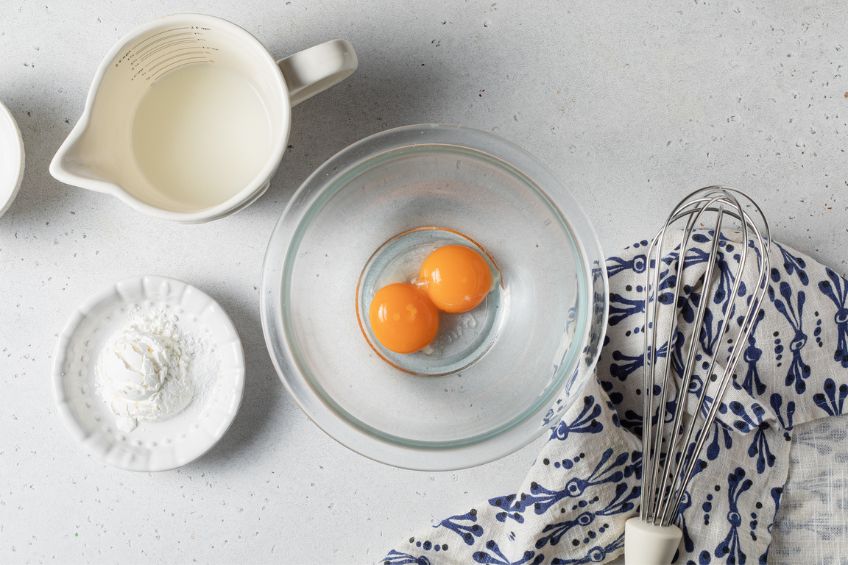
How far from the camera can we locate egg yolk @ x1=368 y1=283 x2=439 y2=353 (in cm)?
67

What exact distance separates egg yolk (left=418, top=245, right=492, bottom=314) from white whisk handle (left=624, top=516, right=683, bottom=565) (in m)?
0.27

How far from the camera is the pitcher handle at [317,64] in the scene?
63 cm

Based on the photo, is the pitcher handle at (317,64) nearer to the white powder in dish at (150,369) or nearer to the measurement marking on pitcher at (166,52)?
the measurement marking on pitcher at (166,52)

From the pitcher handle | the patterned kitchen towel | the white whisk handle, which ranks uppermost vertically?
the pitcher handle

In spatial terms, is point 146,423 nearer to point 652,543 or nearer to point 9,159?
point 9,159

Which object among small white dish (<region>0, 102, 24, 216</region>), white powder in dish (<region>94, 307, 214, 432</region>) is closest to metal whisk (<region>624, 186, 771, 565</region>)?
white powder in dish (<region>94, 307, 214, 432</region>)

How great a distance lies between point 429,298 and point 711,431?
31 centimetres

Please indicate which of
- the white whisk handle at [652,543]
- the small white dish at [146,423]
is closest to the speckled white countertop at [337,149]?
the small white dish at [146,423]

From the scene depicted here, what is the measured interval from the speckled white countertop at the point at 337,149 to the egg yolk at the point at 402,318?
150mm

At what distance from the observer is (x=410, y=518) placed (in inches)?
30.3

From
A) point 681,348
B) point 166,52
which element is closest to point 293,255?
point 166,52

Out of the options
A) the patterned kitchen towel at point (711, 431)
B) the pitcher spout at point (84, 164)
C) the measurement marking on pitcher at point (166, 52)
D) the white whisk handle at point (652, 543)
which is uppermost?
the measurement marking on pitcher at point (166, 52)

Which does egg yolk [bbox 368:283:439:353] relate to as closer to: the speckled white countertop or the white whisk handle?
the speckled white countertop

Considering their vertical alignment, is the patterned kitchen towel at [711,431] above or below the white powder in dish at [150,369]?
below
